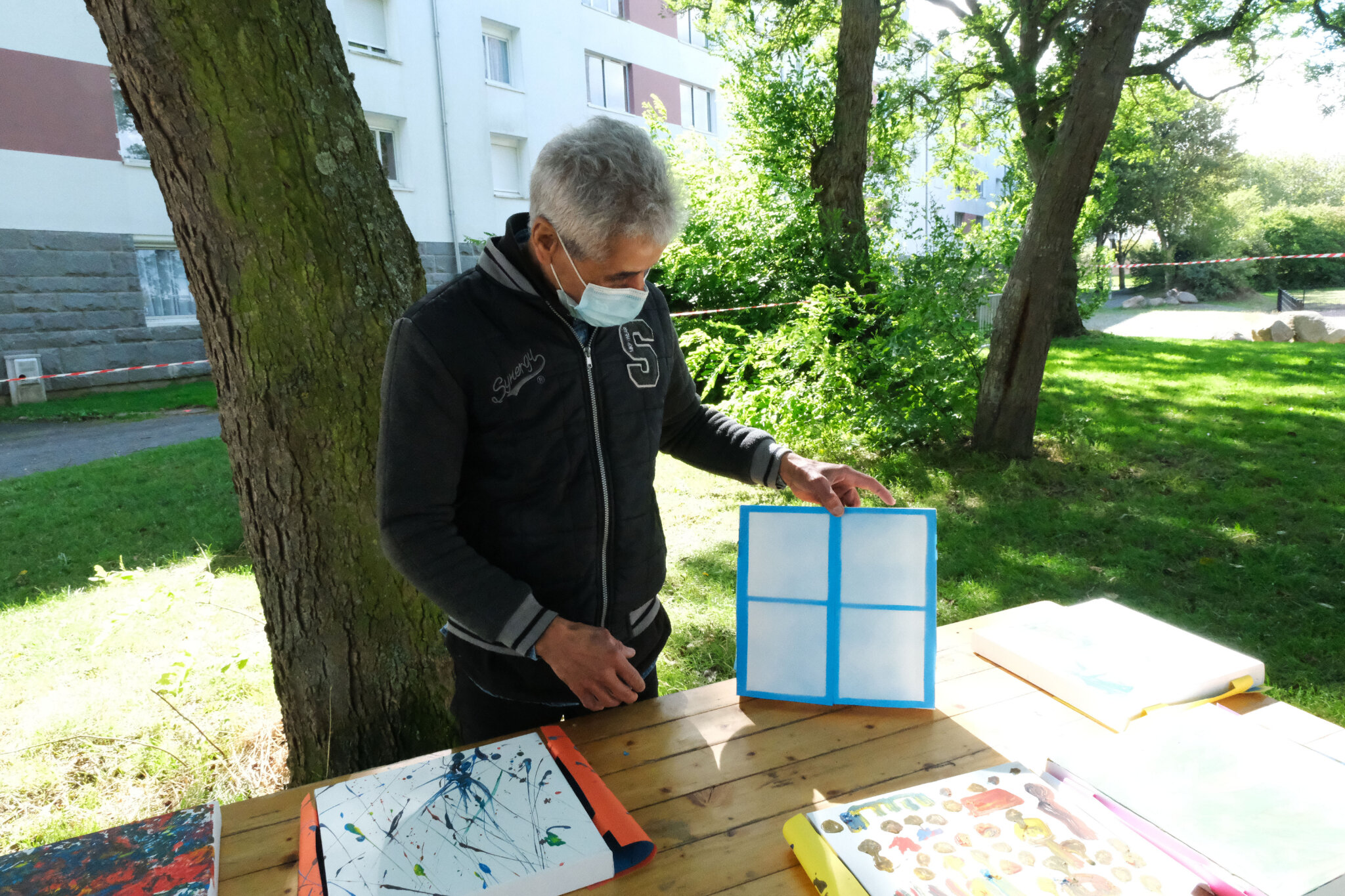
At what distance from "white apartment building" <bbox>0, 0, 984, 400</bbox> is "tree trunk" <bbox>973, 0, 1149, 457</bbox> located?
4876 mm

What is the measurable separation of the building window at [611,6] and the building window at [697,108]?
2411 millimetres

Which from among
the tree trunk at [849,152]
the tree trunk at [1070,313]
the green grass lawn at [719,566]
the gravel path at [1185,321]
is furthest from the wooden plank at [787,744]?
the gravel path at [1185,321]

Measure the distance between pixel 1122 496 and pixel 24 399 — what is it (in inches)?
451

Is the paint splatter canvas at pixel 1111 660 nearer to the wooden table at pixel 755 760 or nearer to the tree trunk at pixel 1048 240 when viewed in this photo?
the wooden table at pixel 755 760

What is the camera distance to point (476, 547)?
1457 mm

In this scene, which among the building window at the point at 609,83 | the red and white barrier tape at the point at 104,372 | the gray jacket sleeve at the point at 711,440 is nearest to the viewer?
the gray jacket sleeve at the point at 711,440

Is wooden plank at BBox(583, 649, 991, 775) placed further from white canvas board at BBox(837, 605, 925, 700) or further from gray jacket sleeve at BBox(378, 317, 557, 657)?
gray jacket sleeve at BBox(378, 317, 557, 657)

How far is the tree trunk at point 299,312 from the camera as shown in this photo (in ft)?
5.94

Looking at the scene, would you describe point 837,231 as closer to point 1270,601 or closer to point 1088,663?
point 1270,601

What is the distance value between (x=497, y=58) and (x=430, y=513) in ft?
52.7

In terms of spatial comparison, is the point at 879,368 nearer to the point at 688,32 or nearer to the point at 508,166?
the point at 508,166

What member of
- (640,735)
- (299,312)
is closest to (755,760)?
(640,735)

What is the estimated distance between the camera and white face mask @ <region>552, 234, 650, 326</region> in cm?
143

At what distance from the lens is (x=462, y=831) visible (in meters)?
1.09
